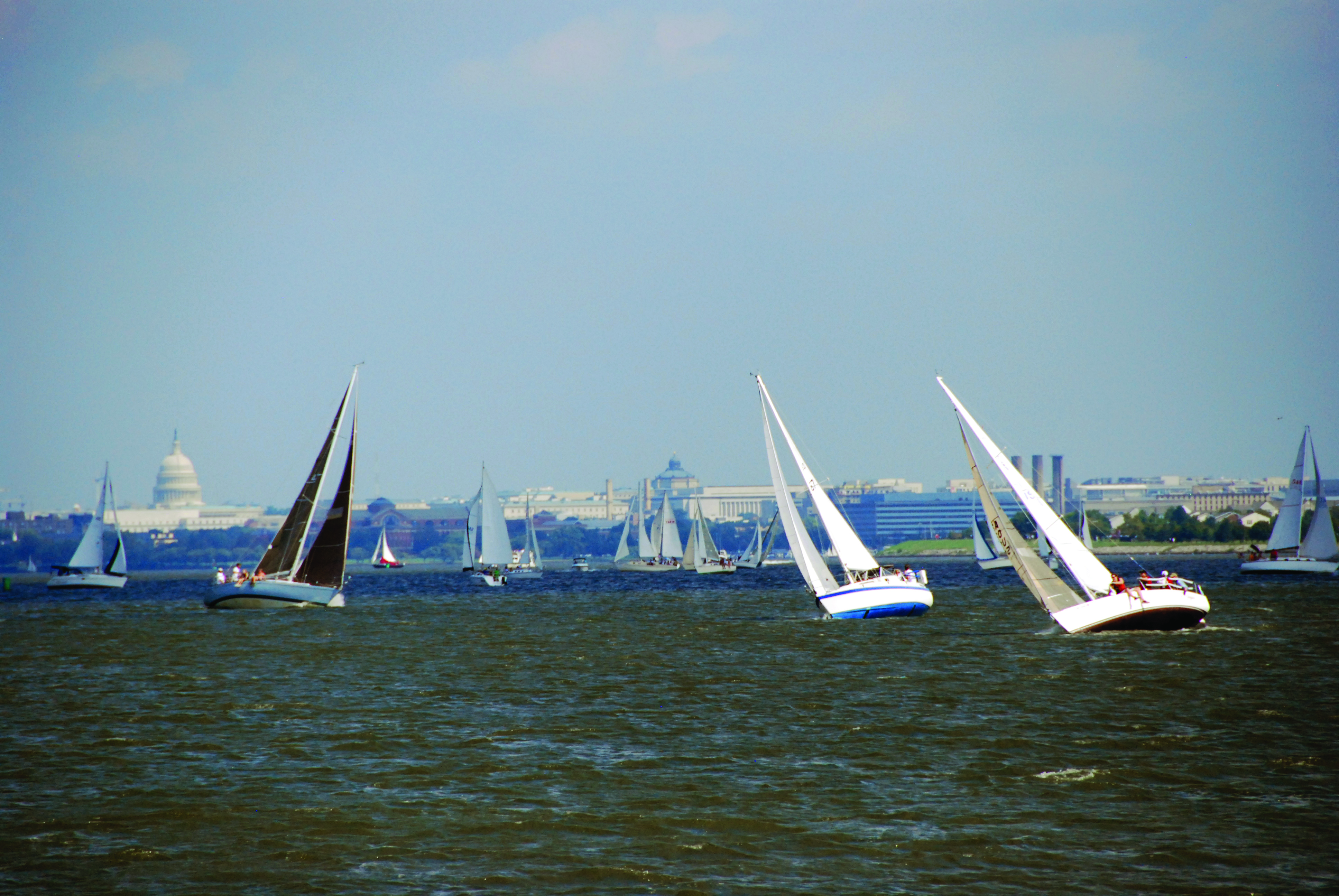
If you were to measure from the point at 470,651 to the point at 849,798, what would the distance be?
27.9 metres

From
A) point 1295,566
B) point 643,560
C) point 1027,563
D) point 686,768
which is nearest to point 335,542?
point 1027,563

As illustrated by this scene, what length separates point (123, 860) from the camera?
16.5 meters

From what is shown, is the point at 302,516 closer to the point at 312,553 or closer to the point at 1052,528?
Answer: the point at 312,553

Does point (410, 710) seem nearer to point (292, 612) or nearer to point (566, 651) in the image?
point (566, 651)

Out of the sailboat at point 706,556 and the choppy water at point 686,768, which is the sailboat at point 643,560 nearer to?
the sailboat at point 706,556

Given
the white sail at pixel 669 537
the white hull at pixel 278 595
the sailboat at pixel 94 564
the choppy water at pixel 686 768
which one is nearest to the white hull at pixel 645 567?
the white sail at pixel 669 537

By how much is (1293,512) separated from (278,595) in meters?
69.7

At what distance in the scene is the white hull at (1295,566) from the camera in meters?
95.9

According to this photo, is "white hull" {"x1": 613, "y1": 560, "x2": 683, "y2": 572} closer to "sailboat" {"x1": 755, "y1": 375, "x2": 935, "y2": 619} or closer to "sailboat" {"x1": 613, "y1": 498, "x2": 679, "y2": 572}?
"sailboat" {"x1": 613, "y1": 498, "x2": 679, "y2": 572}

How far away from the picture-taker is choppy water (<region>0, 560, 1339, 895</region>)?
15.9 metres

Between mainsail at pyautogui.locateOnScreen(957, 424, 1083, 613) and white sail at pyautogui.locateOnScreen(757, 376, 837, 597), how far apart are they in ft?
33.4

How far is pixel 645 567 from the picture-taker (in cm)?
15862

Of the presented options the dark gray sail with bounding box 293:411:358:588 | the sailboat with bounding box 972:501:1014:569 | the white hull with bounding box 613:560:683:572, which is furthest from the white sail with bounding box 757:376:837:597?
the white hull with bounding box 613:560:683:572

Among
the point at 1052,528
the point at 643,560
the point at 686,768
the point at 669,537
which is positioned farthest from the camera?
the point at 643,560
